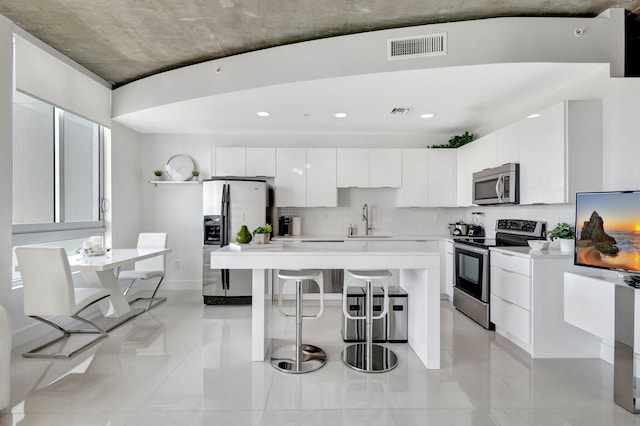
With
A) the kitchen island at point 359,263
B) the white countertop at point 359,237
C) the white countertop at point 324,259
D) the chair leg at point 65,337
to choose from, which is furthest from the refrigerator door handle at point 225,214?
the white countertop at point 324,259

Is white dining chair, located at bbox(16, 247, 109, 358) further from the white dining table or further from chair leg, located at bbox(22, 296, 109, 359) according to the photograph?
the white dining table

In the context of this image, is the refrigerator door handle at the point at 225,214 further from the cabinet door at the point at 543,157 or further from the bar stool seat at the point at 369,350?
the cabinet door at the point at 543,157

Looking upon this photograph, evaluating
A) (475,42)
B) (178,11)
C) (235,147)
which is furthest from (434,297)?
(235,147)

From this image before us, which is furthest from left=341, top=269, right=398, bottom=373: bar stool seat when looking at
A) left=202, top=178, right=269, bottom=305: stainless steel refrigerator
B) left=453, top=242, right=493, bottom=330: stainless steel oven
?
left=202, top=178, right=269, bottom=305: stainless steel refrigerator

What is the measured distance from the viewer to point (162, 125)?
471 cm

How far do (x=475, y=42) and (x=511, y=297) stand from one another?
230cm

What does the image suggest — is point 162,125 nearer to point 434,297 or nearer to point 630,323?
point 434,297

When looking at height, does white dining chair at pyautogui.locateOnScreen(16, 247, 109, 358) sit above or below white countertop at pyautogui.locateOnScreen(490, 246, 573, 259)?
below

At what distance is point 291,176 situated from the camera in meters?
4.97

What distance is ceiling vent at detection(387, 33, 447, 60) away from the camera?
110 inches

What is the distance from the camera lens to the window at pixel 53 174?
326 centimetres

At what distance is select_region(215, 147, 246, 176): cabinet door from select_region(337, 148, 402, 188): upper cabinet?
4.75 ft

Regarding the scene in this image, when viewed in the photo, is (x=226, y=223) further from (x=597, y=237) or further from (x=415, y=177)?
(x=597, y=237)

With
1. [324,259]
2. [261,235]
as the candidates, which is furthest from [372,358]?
[261,235]
